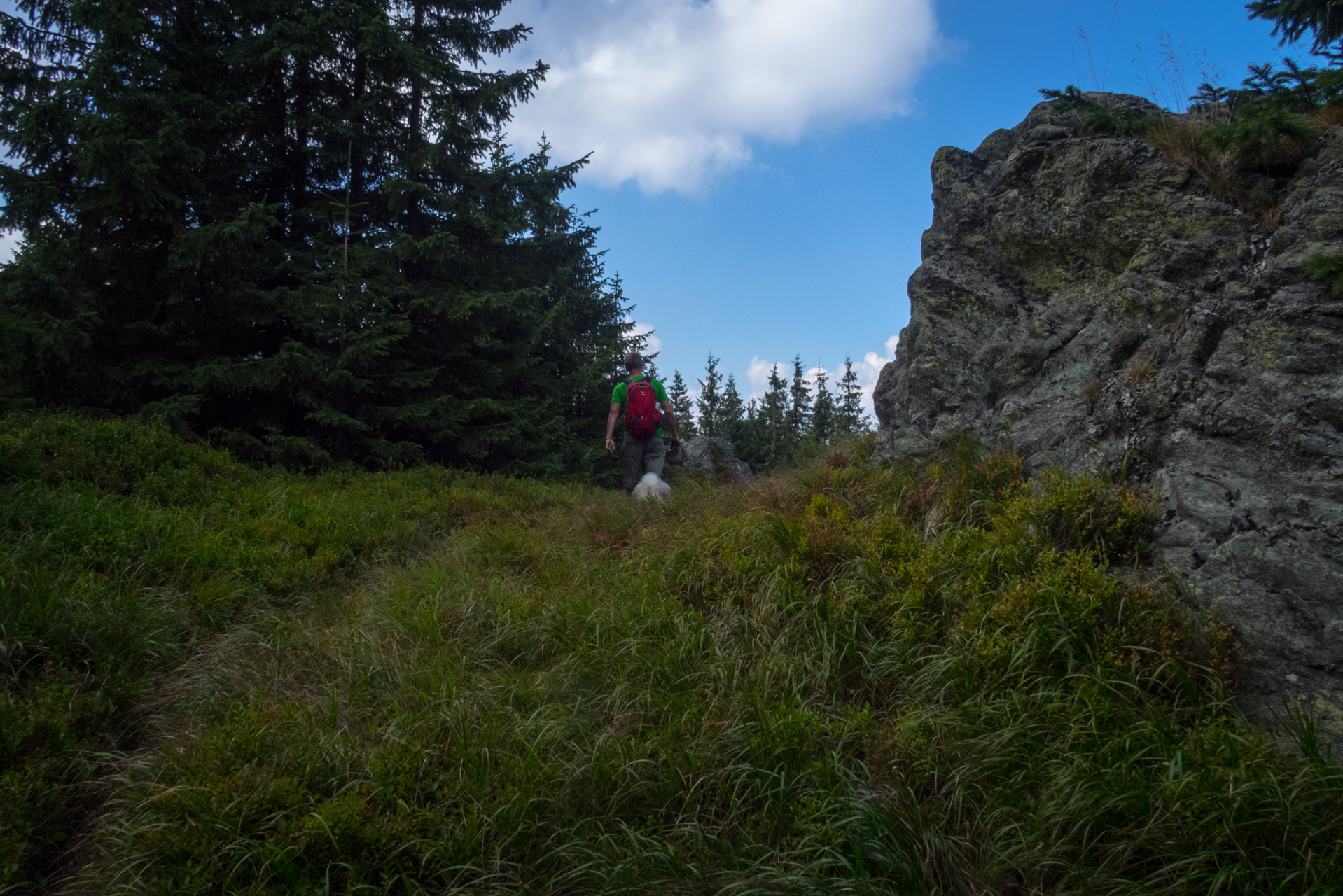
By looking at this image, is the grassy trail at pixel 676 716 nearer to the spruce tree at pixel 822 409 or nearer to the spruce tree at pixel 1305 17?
the spruce tree at pixel 1305 17

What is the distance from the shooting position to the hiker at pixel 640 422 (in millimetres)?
8633

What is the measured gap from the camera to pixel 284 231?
33.5ft

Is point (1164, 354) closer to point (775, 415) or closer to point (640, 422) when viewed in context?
point (640, 422)

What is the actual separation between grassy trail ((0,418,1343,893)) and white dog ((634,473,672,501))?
223cm

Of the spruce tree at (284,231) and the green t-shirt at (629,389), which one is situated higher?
the spruce tree at (284,231)

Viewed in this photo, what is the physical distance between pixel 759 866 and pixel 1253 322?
439cm

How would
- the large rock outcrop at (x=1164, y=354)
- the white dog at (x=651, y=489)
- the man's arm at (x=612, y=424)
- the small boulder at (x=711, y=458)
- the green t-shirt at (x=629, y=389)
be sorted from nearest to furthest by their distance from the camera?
the large rock outcrop at (x=1164, y=354) → the white dog at (x=651, y=489) → the man's arm at (x=612, y=424) → the green t-shirt at (x=629, y=389) → the small boulder at (x=711, y=458)

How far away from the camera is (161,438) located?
6688mm

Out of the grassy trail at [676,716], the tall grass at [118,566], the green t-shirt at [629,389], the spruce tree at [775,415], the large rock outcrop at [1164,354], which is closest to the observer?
the grassy trail at [676,716]

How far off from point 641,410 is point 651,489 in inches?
56.9

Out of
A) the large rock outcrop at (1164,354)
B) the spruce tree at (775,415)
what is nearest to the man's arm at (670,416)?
the large rock outcrop at (1164,354)

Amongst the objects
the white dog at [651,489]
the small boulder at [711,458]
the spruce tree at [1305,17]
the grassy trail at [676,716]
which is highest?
the spruce tree at [1305,17]

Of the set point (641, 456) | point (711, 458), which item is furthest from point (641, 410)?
point (711, 458)

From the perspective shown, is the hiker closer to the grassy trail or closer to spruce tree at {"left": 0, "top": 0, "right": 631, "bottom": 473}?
spruce tree at {"left": 0, "top": 0, "right": 631, "bottom": 473}
